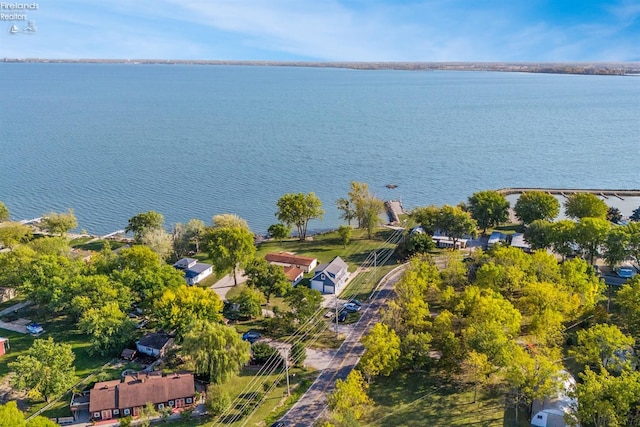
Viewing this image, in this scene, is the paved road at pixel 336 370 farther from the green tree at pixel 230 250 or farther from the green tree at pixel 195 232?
the green tree at pixel 195 232

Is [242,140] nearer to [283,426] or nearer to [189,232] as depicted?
[189,232]

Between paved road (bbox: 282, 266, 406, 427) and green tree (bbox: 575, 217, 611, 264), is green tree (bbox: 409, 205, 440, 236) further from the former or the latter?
green tree (bbox: 575, 217, 611, 264)

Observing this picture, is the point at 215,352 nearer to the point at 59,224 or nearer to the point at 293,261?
the point at 293,261

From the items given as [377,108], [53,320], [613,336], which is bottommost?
[53,320]

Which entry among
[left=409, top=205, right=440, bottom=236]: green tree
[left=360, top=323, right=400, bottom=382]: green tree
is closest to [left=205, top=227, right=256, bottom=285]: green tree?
[left=360, top=323, right=400, bottom=382]: green tree

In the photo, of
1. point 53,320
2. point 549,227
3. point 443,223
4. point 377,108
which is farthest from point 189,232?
point 377,108

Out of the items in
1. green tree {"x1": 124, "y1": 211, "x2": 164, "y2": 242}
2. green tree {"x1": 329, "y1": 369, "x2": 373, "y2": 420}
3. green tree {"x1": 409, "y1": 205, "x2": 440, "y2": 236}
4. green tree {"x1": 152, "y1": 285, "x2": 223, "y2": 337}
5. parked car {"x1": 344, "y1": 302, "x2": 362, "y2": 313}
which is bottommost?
parked car {"x1": 344, "y1": 302, "x2": 362, "y2": 313}
